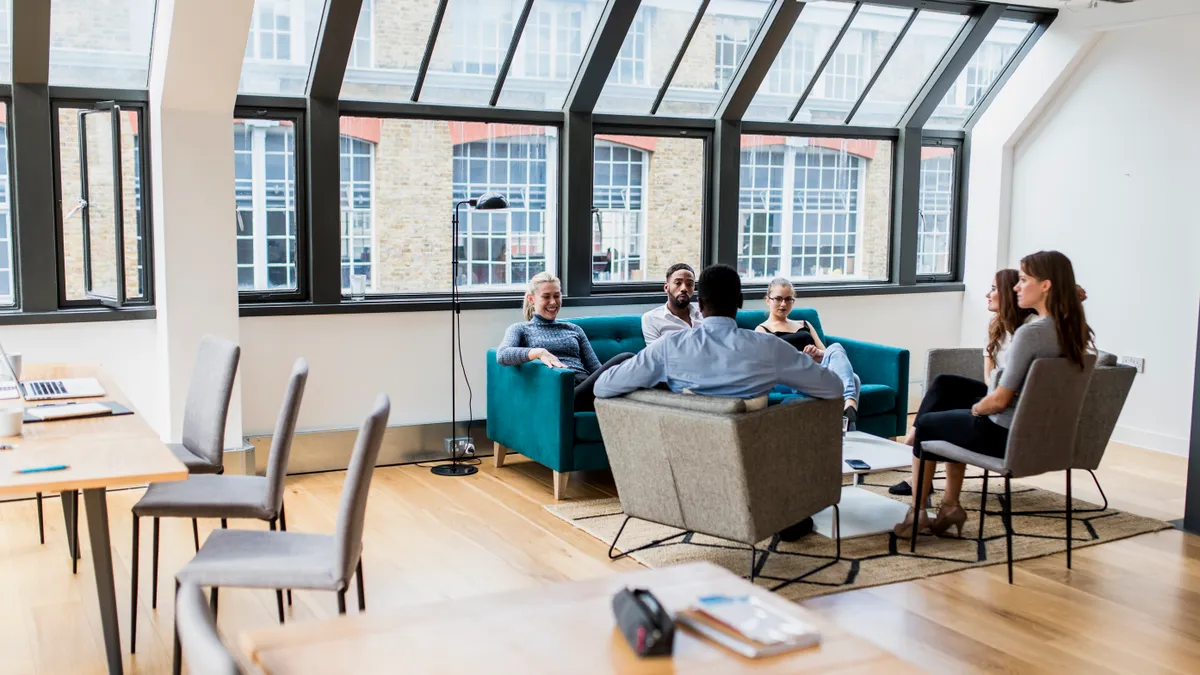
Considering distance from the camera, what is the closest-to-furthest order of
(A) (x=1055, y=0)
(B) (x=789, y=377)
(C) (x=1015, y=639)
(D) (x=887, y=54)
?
(C) (x=1015, y=639) < (B) (x=789, y=377) < (A) (x=1055, y=0) < (D) (x=887, y=54)

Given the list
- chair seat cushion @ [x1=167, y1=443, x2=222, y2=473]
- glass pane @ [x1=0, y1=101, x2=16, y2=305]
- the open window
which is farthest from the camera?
glass pane @ [x1=0, y1=101, x2=16, y2=305]

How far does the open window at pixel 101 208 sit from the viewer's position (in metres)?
5.57

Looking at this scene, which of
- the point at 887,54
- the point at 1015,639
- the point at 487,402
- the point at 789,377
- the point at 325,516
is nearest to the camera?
the point at 1015,639

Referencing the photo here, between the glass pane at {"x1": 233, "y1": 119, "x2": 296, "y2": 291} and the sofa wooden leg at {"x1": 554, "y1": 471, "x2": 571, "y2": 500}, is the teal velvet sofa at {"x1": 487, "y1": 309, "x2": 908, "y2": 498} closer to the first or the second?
the sofa wooden leg at {"x1": 554, "y1": 471, "x2": 571, "y2": 500}

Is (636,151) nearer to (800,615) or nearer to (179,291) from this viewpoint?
(179,291)

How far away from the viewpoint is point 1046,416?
4.57m

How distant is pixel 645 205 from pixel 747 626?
5.65 meters

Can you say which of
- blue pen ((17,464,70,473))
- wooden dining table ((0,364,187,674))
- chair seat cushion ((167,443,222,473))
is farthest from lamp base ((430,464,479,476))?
blue pen ((17,464,70,473))

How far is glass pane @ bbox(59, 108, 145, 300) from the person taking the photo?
18.7 ft

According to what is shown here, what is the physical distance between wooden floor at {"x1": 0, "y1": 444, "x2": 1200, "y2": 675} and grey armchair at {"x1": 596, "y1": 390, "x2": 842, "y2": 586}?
0.39 m

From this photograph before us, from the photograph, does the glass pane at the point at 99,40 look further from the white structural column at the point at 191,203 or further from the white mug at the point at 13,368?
the white mug at the point at 13,368

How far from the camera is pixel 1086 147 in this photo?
25.2ft

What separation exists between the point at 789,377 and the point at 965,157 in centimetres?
506

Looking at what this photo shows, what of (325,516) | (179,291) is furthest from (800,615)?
(179,291)
